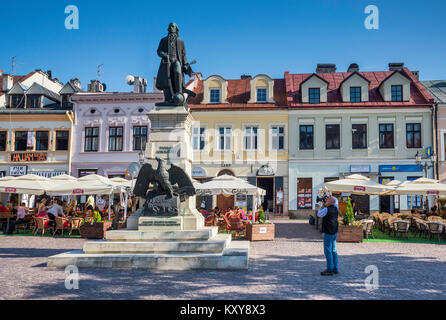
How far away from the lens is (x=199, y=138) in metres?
29.0

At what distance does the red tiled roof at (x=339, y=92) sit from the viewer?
28062 mm

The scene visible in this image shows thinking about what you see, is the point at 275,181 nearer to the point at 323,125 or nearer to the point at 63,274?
the point at 323,125

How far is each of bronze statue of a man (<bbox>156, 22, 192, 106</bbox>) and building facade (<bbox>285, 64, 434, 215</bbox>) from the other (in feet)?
60.3

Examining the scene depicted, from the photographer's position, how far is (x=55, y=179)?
66.3 feet

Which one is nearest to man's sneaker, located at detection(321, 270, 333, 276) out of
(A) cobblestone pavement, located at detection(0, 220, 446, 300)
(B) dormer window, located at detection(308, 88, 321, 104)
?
(A) cobblestone pavement, located at detection(0, 220, 446, 300)

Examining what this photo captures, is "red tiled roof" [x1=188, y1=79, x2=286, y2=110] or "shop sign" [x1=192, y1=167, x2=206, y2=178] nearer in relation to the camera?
"shop sign" [x1=192, y1=167, x2=206, y2=178]

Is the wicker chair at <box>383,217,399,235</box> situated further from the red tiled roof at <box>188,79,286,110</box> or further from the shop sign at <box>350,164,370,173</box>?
the red tiled roof at <box>188,79,286,110</box>

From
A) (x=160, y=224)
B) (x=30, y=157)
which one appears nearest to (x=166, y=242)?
(x=160, y=224)

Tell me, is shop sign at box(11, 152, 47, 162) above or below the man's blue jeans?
above

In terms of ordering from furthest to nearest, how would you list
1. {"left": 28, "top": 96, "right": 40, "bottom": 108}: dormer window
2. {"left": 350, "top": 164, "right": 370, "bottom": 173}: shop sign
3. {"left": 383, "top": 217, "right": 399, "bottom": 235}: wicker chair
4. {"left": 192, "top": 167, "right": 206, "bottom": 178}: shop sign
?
1. {"left": 28, "top": 96, "right": 40, "bottom": 108}: dormer window
2. {"left": 192, "top": 167, "right": 206, "bottom": 178}: shop sign
3. {"left": 350, "top": 164, "right": 370, "bottom": 173}: shop sign
4. {"left": 383, "top": 217, "right": 399, "bottom": 235}: wicker chair

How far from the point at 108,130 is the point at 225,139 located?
28.0 ft

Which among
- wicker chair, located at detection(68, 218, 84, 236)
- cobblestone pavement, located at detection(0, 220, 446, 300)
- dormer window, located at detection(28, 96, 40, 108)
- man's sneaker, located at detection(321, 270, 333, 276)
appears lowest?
cobblestone pavement, located at detection(0, 220, 446, 300)

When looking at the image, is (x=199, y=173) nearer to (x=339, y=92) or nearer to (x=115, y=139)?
(x=115, y=139)

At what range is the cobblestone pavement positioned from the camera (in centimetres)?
634
